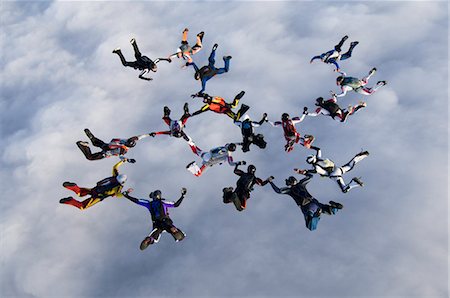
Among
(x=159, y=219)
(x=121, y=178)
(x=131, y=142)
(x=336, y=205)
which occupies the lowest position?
(x=159, y=219)

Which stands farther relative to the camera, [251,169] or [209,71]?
[209,71]

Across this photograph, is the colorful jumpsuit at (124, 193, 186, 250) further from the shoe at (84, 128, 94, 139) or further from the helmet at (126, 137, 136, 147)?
the shoe at (84, 128, 94, 139)

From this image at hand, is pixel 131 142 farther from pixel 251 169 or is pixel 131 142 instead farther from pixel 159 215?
pixel 251 169

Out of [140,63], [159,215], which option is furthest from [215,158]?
[140,63]

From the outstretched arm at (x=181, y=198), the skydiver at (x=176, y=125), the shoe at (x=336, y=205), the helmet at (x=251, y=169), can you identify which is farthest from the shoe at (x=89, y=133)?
the shoe at (x=336, y=205)

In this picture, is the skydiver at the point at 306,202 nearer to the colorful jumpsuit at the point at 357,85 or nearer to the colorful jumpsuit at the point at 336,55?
the colorful jumpsuit at the point at 357,85

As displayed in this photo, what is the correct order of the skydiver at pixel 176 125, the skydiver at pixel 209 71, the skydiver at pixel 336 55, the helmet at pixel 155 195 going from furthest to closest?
A: 1. the skydiver at pixel 336 55
2. the skydiver at pixel 209 71
3. the skydiver at pixel 176 125
4. the helmet at pixel 155 195

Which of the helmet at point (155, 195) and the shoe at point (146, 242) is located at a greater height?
the helmet at point (155, 195)
